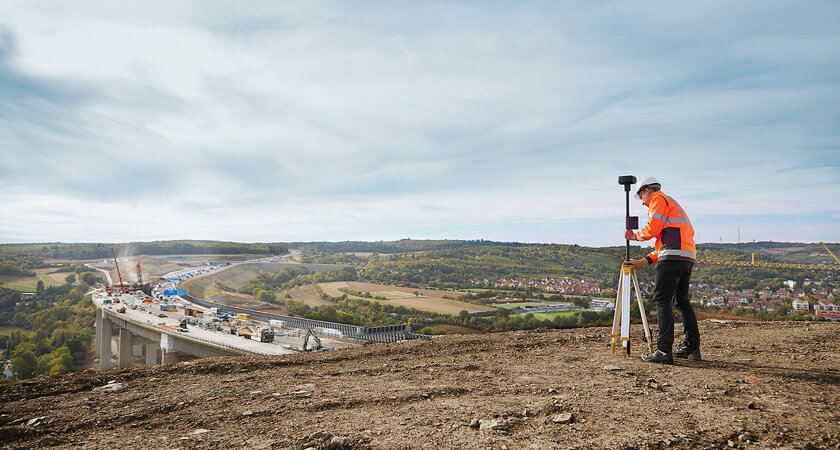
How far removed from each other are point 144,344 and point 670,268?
6635 centimetres

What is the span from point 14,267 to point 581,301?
114 meters

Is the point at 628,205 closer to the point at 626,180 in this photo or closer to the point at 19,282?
the point at 626,180

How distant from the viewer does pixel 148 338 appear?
49.3 meters

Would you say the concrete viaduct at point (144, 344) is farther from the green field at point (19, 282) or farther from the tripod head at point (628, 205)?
the tripod head at point (628, 205)

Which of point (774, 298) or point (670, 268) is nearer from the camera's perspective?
point (670, 268)

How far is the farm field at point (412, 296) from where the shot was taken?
2954 cm

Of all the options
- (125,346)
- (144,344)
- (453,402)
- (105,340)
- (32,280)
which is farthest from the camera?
(32,280)

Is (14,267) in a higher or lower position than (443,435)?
lower

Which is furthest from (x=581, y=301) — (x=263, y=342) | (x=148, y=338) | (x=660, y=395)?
(x=148, y=338)

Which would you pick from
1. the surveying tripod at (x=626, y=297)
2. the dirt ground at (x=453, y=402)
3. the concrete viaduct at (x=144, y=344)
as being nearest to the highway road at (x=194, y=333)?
the concrete viaduct at (x=144, y=344)

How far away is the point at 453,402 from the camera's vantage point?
3828mm

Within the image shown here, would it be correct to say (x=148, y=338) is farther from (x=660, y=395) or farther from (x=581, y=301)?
(x=660, y=395)

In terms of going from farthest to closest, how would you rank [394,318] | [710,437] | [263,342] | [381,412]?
1. [263,342]
2. [394,318]
3. [381,412]
4. [710,437]

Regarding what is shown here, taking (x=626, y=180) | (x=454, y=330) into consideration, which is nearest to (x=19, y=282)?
(x=454, y=330)
